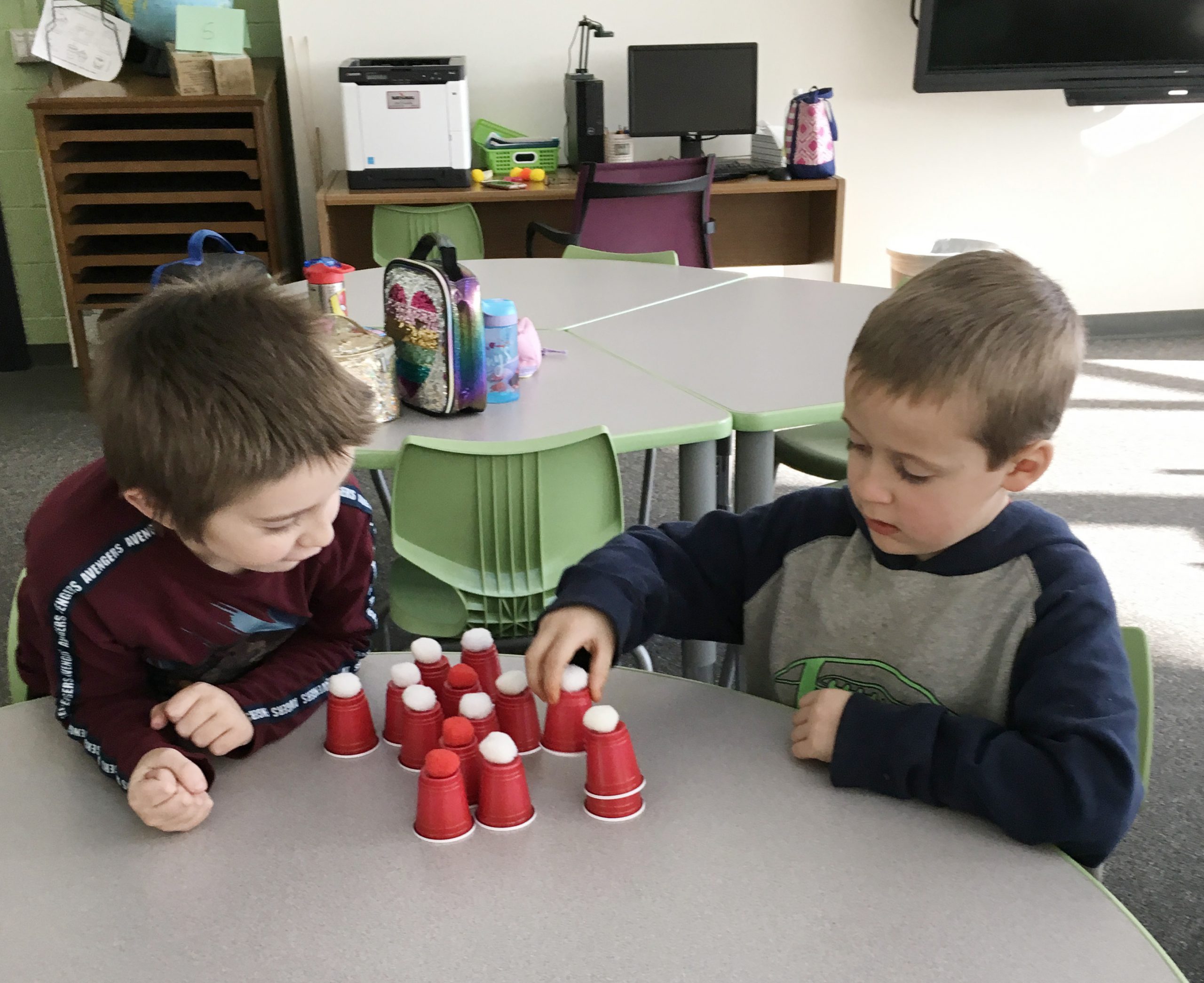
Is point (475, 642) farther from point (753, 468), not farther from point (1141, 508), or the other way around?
point (1141, 508)

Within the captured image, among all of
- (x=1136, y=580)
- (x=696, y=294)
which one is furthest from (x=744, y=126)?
(x=1136, y=580)

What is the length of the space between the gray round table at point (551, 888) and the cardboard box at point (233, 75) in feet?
10.8

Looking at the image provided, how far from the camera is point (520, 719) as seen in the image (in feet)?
3.17

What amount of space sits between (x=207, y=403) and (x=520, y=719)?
1.18ft

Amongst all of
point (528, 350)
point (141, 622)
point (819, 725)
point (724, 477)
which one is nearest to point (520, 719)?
point (819, 725)

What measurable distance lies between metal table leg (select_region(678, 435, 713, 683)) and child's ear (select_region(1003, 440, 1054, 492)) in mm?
851

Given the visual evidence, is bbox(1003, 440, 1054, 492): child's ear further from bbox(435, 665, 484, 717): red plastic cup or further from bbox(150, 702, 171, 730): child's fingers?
bbox(150, 702, 171, 730): child's fingers

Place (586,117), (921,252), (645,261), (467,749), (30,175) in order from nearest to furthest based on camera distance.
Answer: (467,749)
(645,261)
(586,117)
(30,175)
(921,252)

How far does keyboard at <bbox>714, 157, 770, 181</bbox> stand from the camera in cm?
412

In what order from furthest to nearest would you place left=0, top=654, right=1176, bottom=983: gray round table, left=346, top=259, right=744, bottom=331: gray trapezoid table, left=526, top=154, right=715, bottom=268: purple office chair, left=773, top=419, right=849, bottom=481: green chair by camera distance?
left=526, top=154, right=715, bottom=268: purple office chair
left=346, top=259, right=744, bottom=331: gray trapezoid table
left=773, top=419, right=849, bottom=481: green chair
left=0, top=654, right=1176, bottom=983: gray round table

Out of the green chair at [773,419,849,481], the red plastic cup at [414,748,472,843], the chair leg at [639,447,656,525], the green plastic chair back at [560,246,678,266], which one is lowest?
the chair leg at [639,447,656,525]

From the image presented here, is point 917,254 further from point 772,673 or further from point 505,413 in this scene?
point 772,673

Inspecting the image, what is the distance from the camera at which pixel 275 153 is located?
4.01m

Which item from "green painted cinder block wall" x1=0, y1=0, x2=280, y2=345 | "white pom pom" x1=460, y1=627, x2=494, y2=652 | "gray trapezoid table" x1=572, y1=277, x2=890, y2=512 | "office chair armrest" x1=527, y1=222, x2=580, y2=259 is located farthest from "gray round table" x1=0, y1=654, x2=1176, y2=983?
"green painted cinder block wall" x1=0, y1=0, x2=280, y2=345
